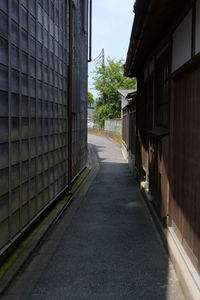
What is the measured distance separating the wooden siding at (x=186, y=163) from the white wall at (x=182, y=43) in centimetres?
25

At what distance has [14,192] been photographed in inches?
210

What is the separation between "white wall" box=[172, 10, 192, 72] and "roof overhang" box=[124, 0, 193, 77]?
0.51 ft

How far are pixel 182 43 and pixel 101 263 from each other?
356cm

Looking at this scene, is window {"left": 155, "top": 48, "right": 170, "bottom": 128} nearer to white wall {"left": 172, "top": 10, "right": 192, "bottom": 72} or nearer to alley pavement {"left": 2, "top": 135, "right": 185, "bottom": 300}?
white wall {"left": 172, "top": 10, "right": 192, "bottom": 72}

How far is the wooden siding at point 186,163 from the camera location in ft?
13.7

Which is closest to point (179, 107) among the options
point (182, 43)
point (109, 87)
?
point (182, 43)

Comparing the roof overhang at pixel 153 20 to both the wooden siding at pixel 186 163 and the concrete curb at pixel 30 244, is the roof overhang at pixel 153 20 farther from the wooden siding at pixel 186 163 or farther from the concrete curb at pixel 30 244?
the concrete curb at pixel 30 244

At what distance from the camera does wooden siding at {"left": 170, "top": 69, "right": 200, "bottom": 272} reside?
417 centimetres

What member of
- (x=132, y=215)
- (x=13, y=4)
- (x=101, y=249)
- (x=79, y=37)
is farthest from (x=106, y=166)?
A: (x=13, y=4)

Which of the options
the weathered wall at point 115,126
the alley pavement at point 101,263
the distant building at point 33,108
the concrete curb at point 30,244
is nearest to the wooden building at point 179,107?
the alley pavement at point 101,263

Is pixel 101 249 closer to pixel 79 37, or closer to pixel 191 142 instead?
pixel 191 142

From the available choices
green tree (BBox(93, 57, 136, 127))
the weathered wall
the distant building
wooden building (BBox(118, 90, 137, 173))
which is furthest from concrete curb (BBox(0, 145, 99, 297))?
green tree (BBox(93, 57, 136, 127))

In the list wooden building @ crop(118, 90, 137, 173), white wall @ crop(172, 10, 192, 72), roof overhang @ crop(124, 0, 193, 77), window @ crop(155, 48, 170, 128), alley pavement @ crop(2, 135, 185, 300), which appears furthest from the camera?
wooden building @ crop(118, 90, 137, 173)

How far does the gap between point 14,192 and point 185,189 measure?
8.69 feet
